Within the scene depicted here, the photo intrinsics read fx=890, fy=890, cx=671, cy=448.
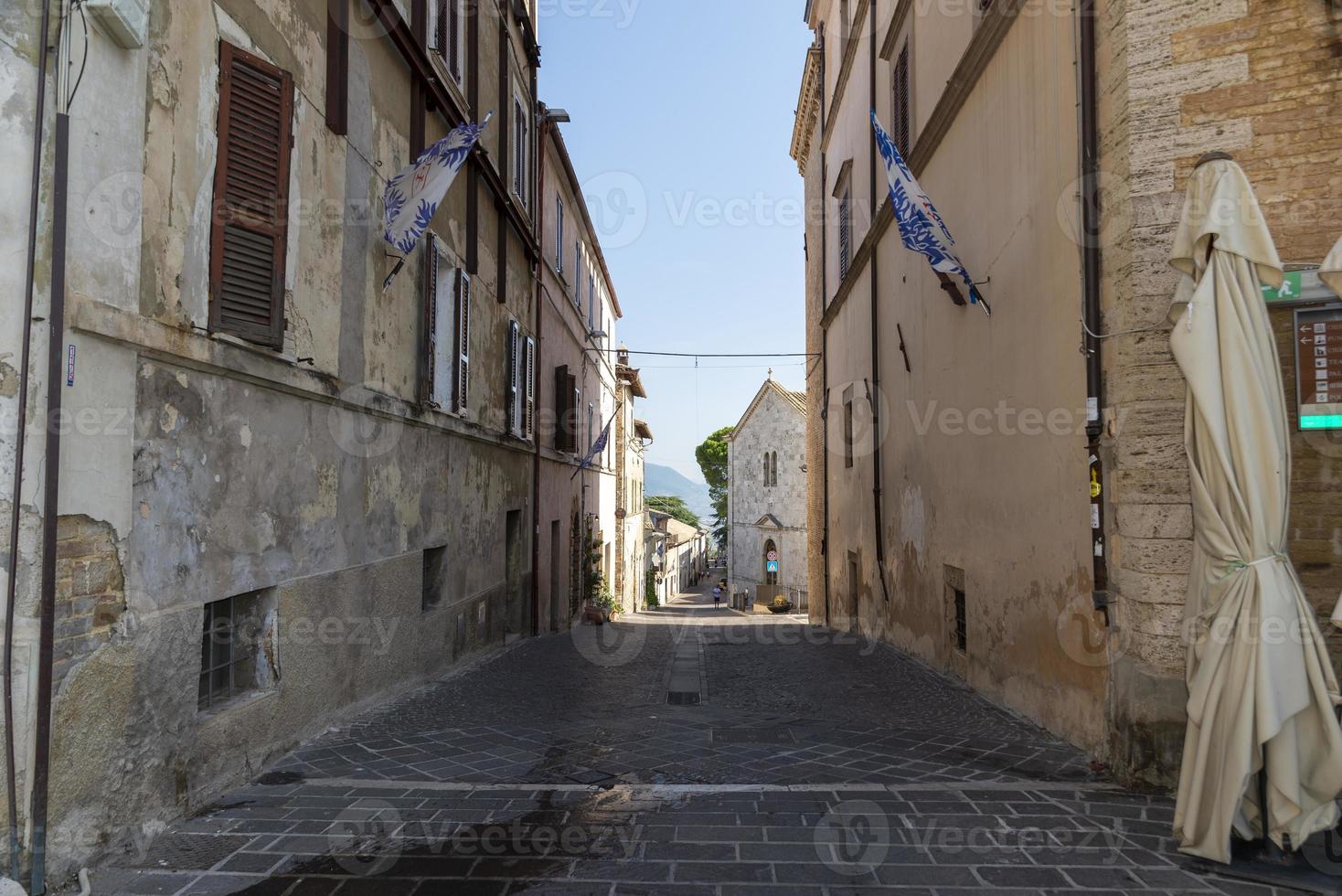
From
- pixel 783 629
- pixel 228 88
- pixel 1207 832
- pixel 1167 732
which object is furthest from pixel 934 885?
pixel 783 629

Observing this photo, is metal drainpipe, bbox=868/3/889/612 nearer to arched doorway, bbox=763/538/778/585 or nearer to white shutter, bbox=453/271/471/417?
white shutter, bbox=453/271/471/417

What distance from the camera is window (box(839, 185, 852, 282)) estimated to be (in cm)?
1598

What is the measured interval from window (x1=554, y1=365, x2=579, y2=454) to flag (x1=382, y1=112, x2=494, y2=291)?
30.3 feet

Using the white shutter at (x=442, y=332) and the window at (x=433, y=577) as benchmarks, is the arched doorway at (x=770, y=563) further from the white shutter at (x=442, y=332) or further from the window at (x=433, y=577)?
the white shutter at (x=442, y=332)

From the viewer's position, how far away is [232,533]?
521cm

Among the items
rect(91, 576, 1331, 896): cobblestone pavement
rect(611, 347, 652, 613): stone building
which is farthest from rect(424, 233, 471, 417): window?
rect(611, 347, 652, 613): stone building

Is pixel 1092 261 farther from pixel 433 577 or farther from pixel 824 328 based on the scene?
pixel 824 328

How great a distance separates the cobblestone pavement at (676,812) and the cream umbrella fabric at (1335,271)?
2.60m

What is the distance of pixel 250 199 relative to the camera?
5.38 m

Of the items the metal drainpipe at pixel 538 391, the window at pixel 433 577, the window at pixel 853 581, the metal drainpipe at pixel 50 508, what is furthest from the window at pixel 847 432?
the metal drainpipe at pixel 50 508

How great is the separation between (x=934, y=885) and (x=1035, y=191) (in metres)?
5.17

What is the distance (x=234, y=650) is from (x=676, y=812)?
2918mm

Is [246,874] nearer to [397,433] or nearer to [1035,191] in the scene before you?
[397,433]

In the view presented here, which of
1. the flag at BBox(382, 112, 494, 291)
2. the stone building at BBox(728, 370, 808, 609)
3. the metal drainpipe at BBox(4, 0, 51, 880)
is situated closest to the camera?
the metal drainpipe at BBox(4, 0, 51, 880)
